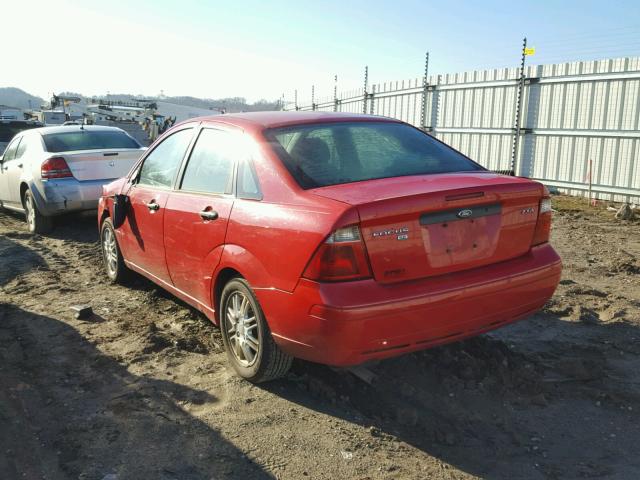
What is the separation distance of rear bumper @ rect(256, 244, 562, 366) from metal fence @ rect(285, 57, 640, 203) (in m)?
8.89

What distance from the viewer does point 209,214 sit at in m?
3.91

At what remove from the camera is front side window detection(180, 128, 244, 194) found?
3.94 metres

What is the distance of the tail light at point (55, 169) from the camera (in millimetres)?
8562

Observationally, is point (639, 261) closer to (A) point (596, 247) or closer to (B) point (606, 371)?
(A) point (596, 247)

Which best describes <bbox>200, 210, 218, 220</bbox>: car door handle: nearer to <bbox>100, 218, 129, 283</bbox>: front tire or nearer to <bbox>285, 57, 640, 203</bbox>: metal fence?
<bbox>100, 218, 129, 283</bbox>: front tire

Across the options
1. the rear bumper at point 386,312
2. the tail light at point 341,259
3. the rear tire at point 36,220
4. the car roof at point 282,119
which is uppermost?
the car roof at point 282,119

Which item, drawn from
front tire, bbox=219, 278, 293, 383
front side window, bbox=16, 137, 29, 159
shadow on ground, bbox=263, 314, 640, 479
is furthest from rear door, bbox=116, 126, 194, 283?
front side window, bbox=16, 137, 29, 159

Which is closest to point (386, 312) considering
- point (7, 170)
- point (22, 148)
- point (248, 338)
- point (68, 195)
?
point (248, 338)

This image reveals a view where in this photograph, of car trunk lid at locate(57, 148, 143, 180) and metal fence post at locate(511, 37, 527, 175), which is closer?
car trunk lid at locate(57, 148, 143, 180)

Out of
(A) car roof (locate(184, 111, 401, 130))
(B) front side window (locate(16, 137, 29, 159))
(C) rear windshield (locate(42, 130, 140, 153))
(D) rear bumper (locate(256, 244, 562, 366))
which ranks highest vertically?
(A) car roof (locate(184, 111, 401, 130))

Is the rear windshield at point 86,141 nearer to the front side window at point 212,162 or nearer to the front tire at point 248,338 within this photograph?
the front side window at point 212,162

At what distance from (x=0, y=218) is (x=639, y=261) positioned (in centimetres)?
1055

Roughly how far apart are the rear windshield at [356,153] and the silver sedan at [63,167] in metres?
5.66

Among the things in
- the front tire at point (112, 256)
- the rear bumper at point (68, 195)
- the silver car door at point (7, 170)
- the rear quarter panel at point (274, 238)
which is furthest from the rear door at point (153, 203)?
the silver car door at point (7, 170)
